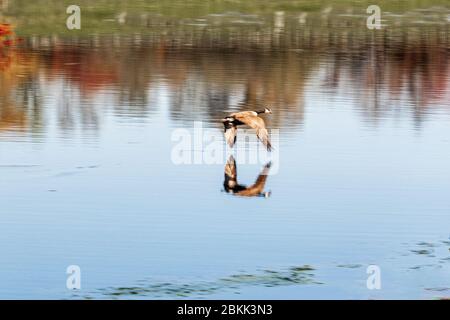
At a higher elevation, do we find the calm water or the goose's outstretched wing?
the goose's outstretched wing

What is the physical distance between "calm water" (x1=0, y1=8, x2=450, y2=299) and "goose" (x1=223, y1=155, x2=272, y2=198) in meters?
0.15

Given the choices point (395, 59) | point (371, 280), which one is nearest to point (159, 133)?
point (371, 280)

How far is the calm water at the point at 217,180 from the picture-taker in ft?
51.9

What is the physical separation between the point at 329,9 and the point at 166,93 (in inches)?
901

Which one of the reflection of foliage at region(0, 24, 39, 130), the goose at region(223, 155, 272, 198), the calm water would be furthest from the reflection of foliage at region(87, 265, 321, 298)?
the reflection of foliage at region(0, 24, 39, 130)

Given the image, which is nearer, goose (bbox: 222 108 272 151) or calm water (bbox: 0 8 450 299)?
calm water (bbox: 0 8 450 299)

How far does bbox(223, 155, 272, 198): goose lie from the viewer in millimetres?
20312

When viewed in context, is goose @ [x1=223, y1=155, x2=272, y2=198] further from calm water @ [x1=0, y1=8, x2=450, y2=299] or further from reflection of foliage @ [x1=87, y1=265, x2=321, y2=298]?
reflection of foliage @ [x1=87, y1=265, x2=321, y2=298]

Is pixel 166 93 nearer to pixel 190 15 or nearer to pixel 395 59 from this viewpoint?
pixel 395 59

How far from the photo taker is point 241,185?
2073 cm

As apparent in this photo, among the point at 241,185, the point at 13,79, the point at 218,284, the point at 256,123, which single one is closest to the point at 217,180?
the point at 241,185

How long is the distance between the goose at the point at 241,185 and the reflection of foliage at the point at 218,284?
428 centimetres

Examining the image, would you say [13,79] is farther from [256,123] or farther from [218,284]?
[218,284]

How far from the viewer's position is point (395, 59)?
38.3 metres
